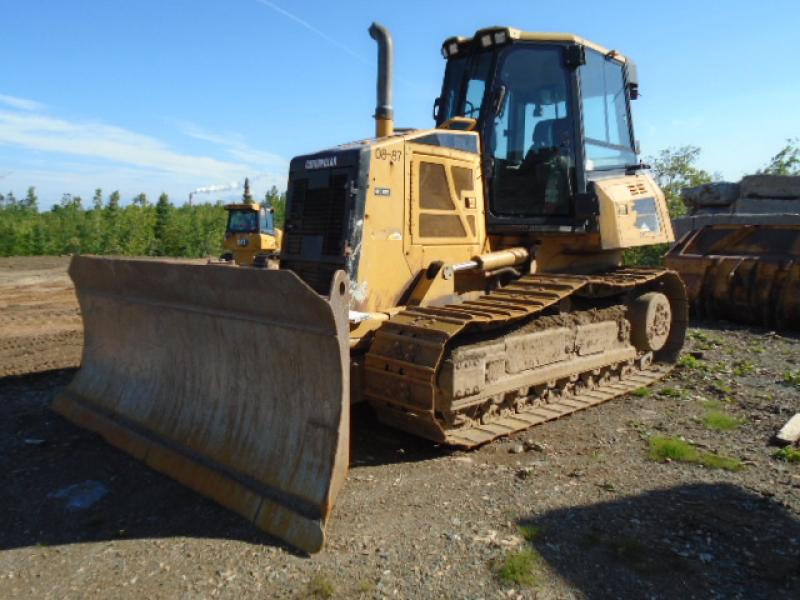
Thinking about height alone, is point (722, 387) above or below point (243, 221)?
below

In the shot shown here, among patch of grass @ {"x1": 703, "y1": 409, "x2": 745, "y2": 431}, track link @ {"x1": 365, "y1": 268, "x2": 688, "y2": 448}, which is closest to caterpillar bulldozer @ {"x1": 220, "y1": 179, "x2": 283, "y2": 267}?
track link @ {"x1": 365, "y1": 268, "x2": 688, "y2": 448}

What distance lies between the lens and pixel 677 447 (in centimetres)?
480

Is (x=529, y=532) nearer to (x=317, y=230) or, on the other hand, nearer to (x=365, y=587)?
(x=365, y=587)

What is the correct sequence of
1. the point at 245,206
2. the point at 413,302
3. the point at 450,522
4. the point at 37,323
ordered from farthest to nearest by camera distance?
the point at 245,206 → the point at 37,323 → the point at 413,302 → the point at 450,522

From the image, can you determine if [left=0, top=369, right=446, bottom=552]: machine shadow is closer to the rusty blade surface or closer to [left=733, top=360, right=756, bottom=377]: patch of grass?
[left=733, top=360, right=756, bottom=377]: patch of grass

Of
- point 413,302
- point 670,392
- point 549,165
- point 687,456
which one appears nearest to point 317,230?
point 413,302

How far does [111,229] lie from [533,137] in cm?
2770

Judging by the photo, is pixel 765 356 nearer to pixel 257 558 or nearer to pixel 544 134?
pixel 544 134

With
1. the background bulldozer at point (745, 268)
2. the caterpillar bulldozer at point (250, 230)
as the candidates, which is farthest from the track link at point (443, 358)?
the caterpillar bulldozer at point (250, 230)

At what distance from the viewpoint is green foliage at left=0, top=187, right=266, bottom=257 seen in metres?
28.5

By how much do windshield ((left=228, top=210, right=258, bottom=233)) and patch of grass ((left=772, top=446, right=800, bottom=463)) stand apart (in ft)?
53.7

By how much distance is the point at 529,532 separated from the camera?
349 cm

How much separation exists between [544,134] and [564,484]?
3.34m

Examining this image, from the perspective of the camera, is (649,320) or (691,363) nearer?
(649,320)
